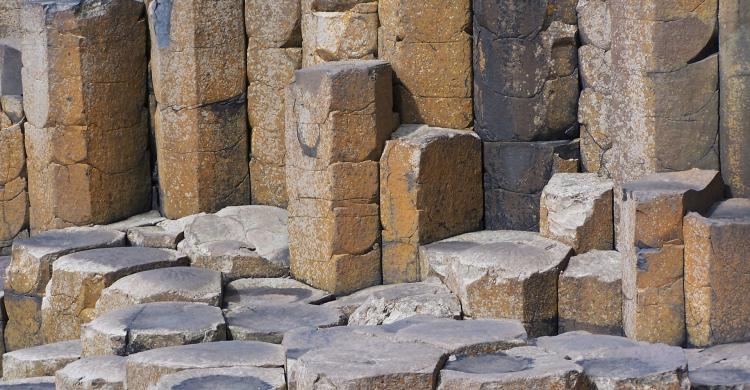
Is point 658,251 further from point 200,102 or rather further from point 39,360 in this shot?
point 200,102

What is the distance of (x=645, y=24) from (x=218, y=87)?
3.59 m

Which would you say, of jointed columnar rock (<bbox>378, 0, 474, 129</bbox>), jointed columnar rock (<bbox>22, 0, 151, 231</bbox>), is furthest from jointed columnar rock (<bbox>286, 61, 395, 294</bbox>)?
jointed columnar rock (<bbox>22, 0, 151, 231</bbox>)

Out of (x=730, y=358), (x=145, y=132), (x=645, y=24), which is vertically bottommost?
(x=730, y=358)

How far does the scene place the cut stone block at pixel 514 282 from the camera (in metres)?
8.67

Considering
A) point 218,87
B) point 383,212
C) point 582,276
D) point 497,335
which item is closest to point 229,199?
point 218,87

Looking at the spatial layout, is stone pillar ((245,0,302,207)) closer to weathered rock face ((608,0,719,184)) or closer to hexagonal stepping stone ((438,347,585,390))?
weathered rock face ((608,0,719,184))

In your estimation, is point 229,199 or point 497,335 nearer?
point 497,335

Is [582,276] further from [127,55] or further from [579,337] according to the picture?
[127,55]

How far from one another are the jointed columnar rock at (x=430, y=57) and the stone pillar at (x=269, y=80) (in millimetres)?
1062

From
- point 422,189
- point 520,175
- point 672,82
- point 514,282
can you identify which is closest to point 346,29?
point 422,189

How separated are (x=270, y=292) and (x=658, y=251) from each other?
112 inches

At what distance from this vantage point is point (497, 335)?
7426 mm

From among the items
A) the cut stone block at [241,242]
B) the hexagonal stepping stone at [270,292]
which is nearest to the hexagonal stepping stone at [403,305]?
the hexagonal stepping stone at [270,292]

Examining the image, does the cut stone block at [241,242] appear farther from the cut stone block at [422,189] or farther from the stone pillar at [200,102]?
the cut stone block at [422,189]
